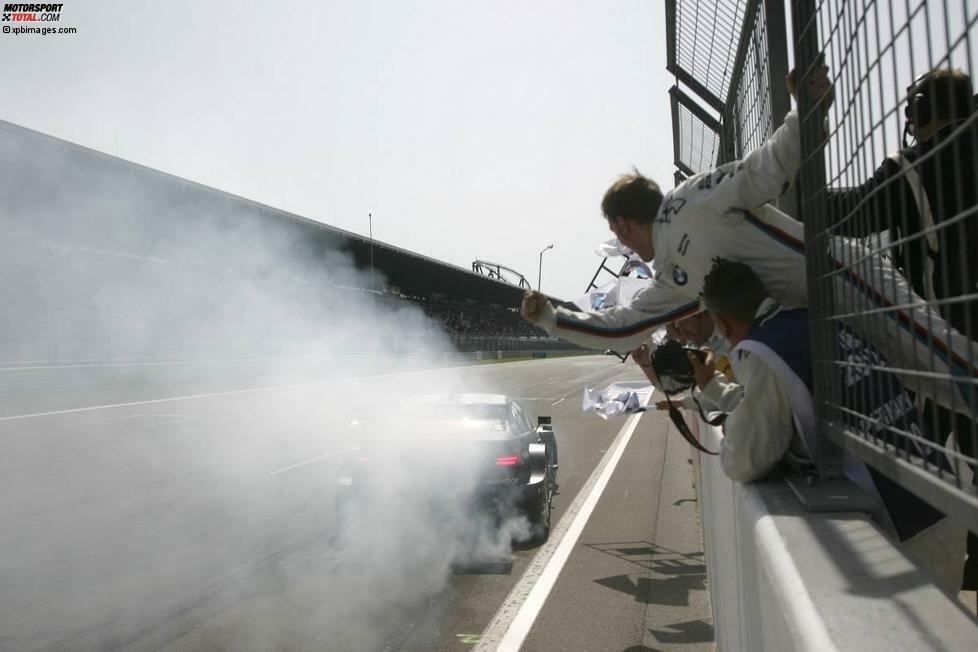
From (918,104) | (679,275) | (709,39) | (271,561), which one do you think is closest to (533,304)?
(679,275)

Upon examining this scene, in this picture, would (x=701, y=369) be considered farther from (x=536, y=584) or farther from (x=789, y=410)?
(x=536, y=584)

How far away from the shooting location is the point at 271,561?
672cm

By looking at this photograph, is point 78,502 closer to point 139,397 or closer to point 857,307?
point 857,307

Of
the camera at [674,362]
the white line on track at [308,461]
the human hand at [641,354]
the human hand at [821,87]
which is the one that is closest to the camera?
the human hand at [821,87]

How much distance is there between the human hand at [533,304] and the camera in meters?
2.91

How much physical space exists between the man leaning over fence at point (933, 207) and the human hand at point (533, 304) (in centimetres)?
119

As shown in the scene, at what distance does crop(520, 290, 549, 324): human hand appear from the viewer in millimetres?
2914

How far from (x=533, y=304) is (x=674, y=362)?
1.93ft

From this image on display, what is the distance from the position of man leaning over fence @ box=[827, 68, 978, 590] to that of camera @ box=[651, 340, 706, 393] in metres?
0.69

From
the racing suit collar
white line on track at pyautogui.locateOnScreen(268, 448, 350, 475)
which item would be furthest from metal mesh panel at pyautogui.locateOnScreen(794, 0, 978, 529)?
white line on track at pyautogui.locateOnScreen(268, 448, 350, 475)

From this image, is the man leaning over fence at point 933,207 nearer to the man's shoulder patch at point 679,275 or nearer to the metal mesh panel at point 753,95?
the man's shoulder patch at point 679,275

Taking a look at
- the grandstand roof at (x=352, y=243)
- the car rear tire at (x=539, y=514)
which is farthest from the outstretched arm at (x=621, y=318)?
the grandstand roof at (x=352, y=243)

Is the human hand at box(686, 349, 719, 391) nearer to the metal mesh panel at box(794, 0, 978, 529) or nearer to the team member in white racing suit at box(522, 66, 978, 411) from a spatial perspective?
the team member in white racing suit at box(522, 66, 978, 411)

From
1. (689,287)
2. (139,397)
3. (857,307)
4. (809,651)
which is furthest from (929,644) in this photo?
(139,397)
